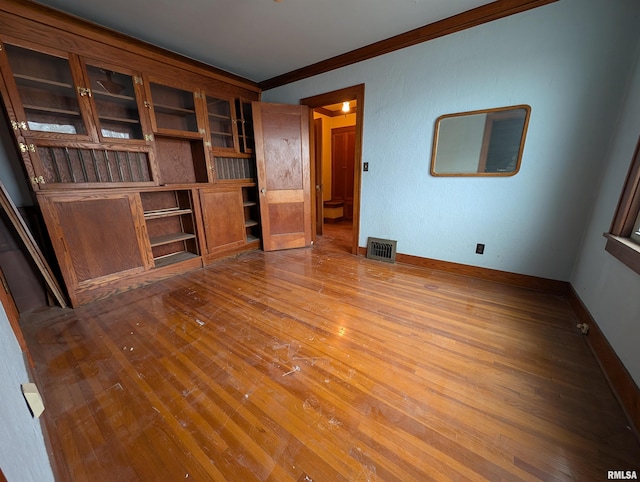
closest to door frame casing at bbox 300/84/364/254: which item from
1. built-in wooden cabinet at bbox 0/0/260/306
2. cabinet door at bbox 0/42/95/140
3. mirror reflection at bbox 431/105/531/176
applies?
mirror reflection at bbox 431/105/531/176

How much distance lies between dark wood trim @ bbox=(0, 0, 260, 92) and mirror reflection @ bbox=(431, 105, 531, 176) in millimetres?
2849

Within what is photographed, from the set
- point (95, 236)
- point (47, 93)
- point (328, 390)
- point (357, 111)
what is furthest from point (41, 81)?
point (328, 390)

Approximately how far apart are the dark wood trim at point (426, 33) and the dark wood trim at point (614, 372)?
2496 millimetres

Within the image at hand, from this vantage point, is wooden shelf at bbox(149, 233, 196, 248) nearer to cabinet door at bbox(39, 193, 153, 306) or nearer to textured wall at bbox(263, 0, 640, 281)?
cabinet door at bbox(39, 193, 153, 306)

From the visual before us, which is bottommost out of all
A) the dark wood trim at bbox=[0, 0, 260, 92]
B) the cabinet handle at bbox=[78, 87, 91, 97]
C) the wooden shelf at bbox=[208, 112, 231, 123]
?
the cabinet handle at bbox=[78, 87, 91, 97]

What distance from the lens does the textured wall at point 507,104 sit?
1.84 m

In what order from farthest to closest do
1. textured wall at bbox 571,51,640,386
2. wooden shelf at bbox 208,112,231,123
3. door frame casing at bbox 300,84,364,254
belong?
wooden shelf at bbox 208,112,231,123 → door frame casing at bbox 300,84,364,254 → textured wall at bbox 571,51,640,386

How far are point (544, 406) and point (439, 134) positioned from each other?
2.39 metres

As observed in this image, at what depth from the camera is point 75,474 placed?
944mm

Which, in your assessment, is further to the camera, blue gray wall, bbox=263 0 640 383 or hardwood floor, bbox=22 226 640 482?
blue gray wall, bbox=263 0 640 383

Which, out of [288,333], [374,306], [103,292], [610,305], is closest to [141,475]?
[288,333]

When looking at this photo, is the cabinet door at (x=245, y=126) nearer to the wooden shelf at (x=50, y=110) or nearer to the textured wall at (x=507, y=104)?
the textured wall at (x=507, y=104)

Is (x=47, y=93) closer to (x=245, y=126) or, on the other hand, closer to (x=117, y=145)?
(x=117, y=145)

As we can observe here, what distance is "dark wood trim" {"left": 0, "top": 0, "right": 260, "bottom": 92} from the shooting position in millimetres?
1765
